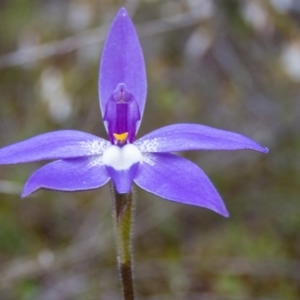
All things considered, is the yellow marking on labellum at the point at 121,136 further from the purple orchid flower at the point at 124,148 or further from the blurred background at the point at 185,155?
the blurred background at the point at 185,155

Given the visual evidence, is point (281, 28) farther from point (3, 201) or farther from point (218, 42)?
point (3, 201)

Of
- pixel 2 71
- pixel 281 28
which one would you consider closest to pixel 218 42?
pixel 281 28

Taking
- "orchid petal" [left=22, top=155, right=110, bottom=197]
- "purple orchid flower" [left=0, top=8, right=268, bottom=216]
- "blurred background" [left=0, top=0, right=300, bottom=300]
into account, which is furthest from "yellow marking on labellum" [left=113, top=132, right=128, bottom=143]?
"blurred background" [left=0, top=0, right=300, bottom=300]

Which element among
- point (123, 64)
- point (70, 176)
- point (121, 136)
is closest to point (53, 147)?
point (70, 176)

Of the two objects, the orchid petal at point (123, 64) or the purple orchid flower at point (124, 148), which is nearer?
the purple orchid flower at point (124, 148)

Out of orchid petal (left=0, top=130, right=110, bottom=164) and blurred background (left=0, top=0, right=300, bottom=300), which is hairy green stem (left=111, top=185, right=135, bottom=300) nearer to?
orchid petal (left=0, top=130, right=110, bottom=164)

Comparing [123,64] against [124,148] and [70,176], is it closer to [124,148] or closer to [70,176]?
[124,148]

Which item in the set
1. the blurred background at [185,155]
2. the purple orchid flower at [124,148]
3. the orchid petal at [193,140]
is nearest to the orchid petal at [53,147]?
the purple orchid flower at [124,148]
